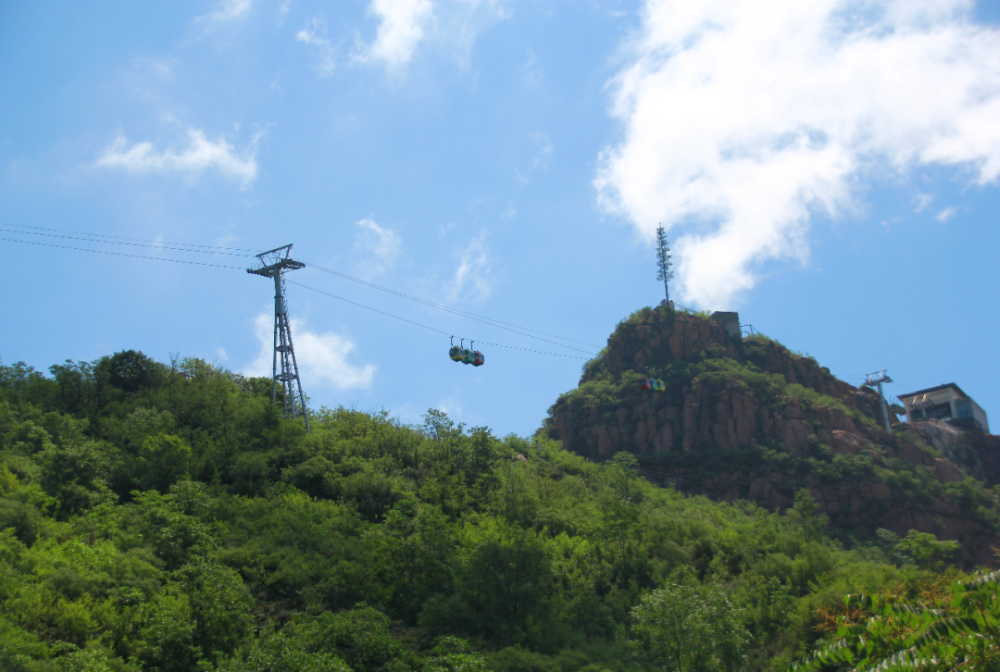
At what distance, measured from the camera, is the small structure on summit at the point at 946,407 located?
9806 cm

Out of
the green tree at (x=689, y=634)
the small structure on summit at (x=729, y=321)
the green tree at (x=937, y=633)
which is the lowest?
the green tree at (x=689, y=634)

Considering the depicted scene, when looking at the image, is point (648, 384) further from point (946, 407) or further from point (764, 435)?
point (946, 407)

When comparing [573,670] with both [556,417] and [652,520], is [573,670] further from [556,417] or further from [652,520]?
[556,417]

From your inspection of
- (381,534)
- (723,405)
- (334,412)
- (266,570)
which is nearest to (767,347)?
(723,405)

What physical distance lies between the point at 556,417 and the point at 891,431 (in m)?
39.4

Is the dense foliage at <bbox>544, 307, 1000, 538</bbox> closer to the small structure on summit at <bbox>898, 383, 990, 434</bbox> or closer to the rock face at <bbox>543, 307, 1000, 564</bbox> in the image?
the rock face at <bbox>543, 307, 1000, 564</bbox>

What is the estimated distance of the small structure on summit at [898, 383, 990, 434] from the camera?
98.1m

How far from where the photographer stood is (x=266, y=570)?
3600 centimetres

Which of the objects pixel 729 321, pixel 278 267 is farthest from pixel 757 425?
pixel 278 267

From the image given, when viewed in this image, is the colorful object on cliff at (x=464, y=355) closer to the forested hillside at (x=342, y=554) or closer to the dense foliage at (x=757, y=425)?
the forested hillside at (x=342, y=554)

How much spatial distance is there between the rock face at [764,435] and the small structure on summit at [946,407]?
17.2ft

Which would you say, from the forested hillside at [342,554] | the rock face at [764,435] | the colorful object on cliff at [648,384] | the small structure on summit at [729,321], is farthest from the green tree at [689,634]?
the small structure on summit at [729,321]

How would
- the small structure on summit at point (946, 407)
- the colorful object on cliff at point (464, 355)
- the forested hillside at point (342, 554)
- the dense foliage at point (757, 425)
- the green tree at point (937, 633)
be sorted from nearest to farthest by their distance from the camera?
the green tree at point (937, 633), the forested hillside at point (342, 554), the colorful object on cliff at point (464, 355), the dense foliage at point (757, 425), the small structure on summit at point (946, 407)

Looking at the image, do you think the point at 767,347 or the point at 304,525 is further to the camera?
the point at 767,347
